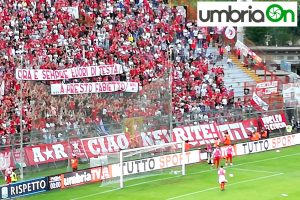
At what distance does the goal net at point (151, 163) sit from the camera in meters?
37.7

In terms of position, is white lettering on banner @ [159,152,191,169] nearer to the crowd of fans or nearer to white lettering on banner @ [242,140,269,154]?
the crowd of fans

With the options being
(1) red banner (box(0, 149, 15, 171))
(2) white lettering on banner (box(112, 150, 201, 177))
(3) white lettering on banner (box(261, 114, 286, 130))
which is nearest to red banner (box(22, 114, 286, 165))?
(3) white lettering on banner (box(261, 114, 286, 130))

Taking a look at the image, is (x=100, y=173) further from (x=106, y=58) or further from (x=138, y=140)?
(x=106, y=58)

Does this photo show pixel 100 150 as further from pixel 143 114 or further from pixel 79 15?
pixel 79 15

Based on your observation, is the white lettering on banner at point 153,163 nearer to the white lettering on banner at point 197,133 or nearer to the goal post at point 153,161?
the goal post at point 153,161

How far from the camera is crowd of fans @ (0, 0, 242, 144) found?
145ft

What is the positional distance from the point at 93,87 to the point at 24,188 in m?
13.8

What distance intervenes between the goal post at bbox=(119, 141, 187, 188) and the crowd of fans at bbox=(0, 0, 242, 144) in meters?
5.75

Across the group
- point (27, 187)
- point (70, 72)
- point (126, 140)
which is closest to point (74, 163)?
point (27, 187)

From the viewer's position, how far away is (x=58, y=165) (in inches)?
1652

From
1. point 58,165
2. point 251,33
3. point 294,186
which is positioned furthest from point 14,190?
point 251,33

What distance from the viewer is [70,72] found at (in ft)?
153

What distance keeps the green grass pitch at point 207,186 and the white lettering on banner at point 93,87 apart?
7936 millimetres

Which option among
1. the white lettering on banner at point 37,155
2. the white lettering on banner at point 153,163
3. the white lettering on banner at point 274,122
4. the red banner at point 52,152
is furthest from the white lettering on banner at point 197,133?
the white lettering on banner at point 37,155
